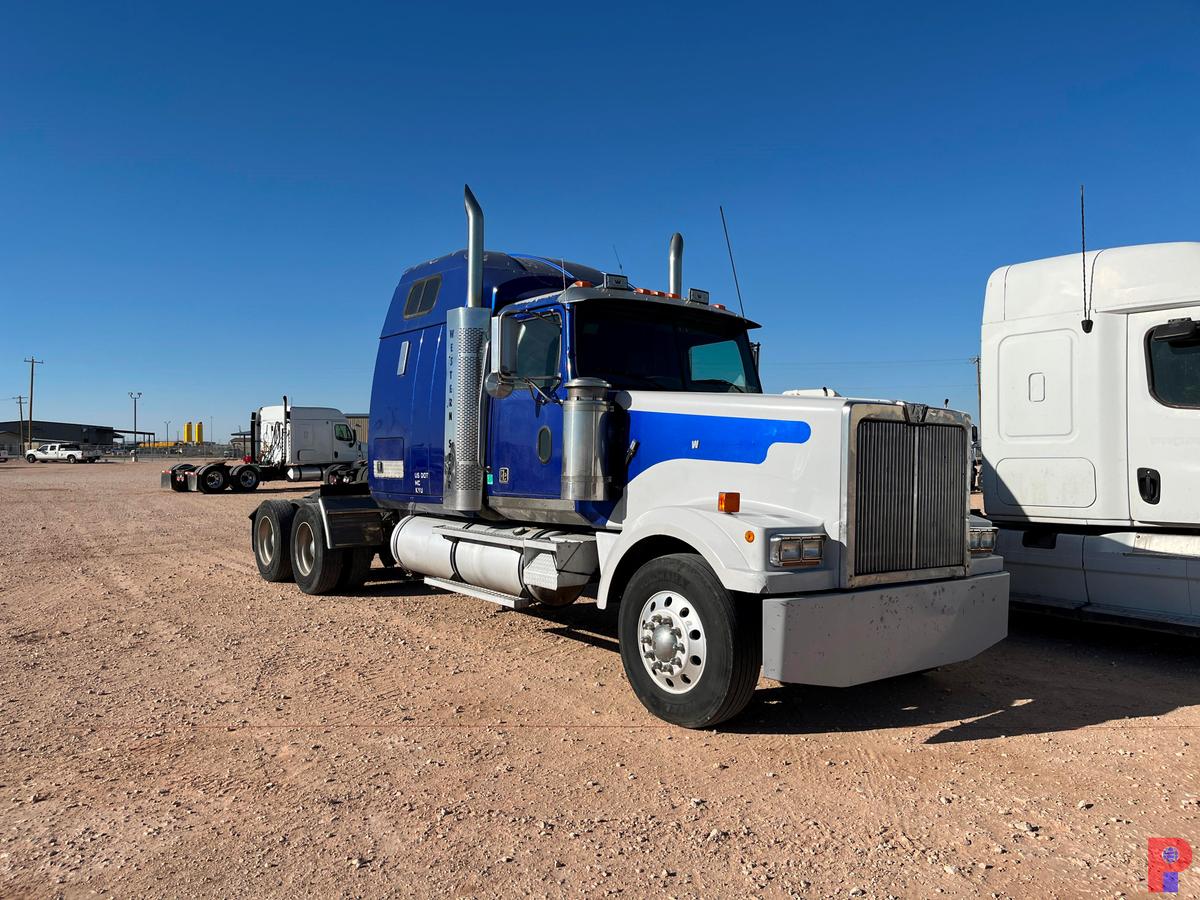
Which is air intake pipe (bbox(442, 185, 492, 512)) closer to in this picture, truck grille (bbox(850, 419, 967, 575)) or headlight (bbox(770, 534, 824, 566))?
headlight (bbox(770, 534, 824, 566))

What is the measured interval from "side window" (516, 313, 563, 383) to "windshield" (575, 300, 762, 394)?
0.21 meters

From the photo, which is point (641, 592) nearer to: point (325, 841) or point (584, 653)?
point (584, 653)

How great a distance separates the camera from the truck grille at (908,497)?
4.84 metres

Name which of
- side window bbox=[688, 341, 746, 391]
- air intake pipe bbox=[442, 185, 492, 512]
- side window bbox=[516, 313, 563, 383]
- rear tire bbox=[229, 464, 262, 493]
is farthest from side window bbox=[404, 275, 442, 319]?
rear tire bbox=[229, 464, 262, 493]

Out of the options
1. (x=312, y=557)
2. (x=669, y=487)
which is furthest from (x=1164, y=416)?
(x=312, y=557)

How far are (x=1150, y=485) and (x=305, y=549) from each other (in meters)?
8.25

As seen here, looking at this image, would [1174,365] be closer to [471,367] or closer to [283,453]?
[471,367]

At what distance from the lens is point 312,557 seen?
951 centimetres

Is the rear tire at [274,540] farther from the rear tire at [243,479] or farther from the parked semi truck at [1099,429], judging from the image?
the rear tire at [243,479]

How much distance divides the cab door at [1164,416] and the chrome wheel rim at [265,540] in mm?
8805

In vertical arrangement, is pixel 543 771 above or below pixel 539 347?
below

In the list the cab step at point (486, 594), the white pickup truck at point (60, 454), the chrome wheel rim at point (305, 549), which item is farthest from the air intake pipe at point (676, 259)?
the white pickup truck at point (60, 454)

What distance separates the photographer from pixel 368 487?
31.7 feet

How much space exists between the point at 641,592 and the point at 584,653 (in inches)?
69.1
